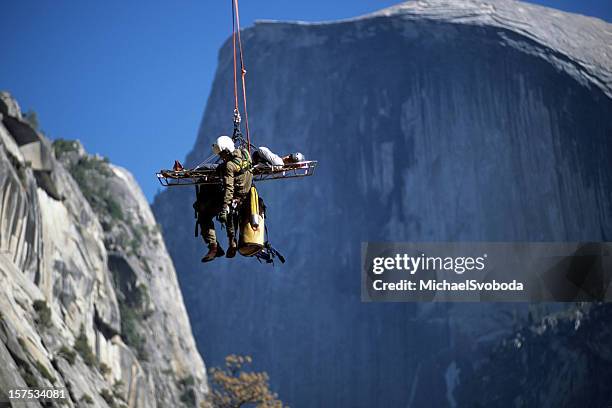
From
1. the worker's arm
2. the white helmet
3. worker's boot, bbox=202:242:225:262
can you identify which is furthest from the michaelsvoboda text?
the white helmet

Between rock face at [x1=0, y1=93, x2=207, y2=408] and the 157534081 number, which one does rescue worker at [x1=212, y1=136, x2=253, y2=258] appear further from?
the 157534081 number

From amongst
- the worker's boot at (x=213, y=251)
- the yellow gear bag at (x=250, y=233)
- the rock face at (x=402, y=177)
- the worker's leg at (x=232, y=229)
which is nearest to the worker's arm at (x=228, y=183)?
the worker's leg at (x=232, y=229)

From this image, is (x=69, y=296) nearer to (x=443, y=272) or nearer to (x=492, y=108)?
(x=443, y=272)

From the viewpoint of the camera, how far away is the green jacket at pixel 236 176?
2258 cm

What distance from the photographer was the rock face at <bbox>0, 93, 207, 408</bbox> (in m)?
54.2

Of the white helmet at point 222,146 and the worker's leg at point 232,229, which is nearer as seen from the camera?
the white helmet at point 222,146

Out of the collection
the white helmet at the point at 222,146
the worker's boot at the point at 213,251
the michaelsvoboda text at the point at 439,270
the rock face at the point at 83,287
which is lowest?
the worker's boot at the point at 213,251

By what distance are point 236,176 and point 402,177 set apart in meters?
129

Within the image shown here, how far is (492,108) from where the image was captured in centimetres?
14388

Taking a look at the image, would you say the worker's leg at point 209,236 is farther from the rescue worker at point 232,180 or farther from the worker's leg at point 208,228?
the rescue worker at point 232,180

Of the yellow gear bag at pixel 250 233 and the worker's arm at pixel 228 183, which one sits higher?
the worker's arm at pixel 228 183

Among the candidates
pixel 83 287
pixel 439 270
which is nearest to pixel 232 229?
pixel 83 287

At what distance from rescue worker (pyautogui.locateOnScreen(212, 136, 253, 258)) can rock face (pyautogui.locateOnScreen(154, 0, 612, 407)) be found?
111139 mm

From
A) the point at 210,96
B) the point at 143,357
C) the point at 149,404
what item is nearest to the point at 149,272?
the point at 143,357
